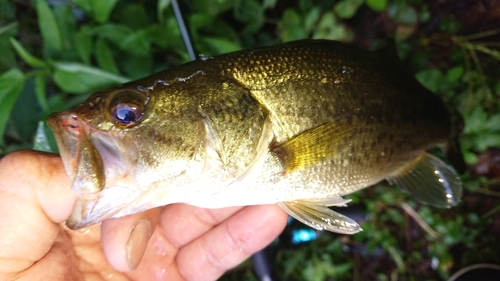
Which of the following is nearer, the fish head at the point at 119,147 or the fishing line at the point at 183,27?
the fish head at the point at 119,147

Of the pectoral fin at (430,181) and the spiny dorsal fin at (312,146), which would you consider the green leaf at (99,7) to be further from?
the pectoral fin at (430,181)

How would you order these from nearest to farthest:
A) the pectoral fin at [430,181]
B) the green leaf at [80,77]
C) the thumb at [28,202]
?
the thumb at [28,202] → the pectoral fin at [430,181] → the green leaf at [80,77]

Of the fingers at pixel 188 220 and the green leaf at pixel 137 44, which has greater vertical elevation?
the green leaf at pixel 137 44

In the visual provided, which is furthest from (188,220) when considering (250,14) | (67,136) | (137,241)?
(250,14)

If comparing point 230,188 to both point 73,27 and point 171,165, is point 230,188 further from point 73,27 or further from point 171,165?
point 73,27

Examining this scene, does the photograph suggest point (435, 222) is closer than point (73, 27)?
No

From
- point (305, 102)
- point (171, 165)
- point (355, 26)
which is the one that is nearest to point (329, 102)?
point (305, 102)

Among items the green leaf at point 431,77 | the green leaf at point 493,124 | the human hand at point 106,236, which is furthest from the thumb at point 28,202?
the green leaf at point 493,124

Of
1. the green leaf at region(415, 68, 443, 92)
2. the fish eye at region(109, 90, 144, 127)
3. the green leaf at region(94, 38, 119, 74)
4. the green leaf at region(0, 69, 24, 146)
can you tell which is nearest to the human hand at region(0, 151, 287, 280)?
the fish eye at region(109, 90, 144, 127)
